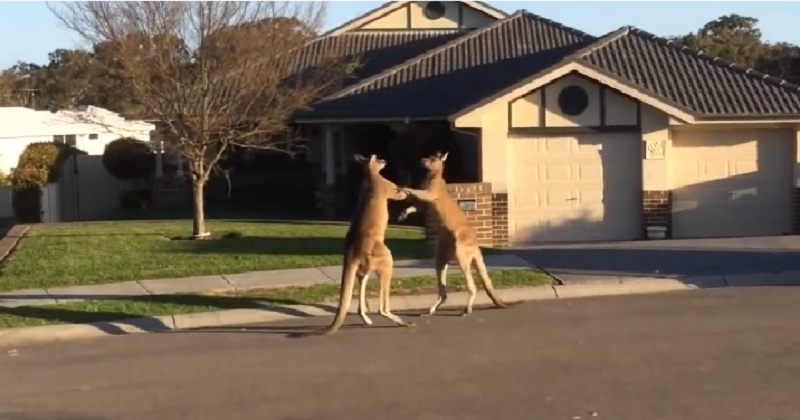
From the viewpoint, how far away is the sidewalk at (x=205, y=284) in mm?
16281

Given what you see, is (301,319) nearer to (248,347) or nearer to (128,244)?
(248,347)

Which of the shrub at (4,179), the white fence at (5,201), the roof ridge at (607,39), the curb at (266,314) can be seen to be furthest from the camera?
the shrub at (4,179)

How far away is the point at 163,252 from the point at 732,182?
1011cm

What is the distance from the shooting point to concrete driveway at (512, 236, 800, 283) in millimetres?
17562

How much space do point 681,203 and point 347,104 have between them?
9.05 metres

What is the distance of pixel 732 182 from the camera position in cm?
2366

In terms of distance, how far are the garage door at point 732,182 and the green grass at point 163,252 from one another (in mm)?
4855

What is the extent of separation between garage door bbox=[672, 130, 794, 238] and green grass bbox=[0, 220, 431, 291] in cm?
485

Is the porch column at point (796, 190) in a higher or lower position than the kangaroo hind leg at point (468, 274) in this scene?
higher

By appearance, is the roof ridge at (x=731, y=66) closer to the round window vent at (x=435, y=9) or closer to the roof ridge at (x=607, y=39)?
the roof ridge at (x=607, y=39)

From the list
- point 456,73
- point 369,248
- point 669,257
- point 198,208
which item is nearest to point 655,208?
point 669,257

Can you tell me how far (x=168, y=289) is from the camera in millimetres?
16703

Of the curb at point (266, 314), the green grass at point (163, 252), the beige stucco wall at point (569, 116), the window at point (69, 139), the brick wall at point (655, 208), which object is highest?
the window at point (69, 139)

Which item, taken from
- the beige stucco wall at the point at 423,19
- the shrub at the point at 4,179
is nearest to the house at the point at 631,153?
the beige stucco wall at the point at 423,19
